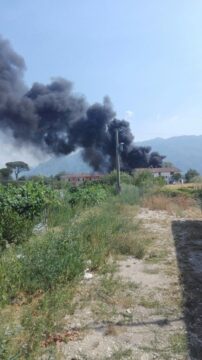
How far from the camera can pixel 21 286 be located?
16.8 ft

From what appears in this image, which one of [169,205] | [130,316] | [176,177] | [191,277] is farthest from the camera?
[176,177]

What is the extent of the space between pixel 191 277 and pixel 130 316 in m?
1.98

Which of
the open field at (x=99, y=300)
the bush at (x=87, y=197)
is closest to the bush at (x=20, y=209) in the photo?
the open field at (x=99, y=300)

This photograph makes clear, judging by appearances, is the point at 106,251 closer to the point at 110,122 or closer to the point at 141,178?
the point at 141,178

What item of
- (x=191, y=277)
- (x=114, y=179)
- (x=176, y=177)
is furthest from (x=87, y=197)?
(x=176, y=177)

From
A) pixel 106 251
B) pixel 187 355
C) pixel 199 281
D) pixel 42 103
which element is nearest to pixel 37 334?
pixel 187 355

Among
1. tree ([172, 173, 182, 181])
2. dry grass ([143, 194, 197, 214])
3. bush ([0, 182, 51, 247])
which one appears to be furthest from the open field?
tree ([172, 173, 182, 181])

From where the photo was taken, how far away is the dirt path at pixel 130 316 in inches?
145

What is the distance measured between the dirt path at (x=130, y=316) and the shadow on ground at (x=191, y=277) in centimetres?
8

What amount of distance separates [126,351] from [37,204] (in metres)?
7.88

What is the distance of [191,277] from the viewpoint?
20.4ft

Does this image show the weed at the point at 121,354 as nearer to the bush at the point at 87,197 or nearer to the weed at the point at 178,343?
the weed at the point at 178,343

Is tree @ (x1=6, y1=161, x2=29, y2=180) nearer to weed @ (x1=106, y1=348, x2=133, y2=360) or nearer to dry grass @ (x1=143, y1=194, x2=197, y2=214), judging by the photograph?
dry grass @ (x1=143, y1=194, x2=197, y2=214)

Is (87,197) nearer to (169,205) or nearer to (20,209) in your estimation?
(169,205)
